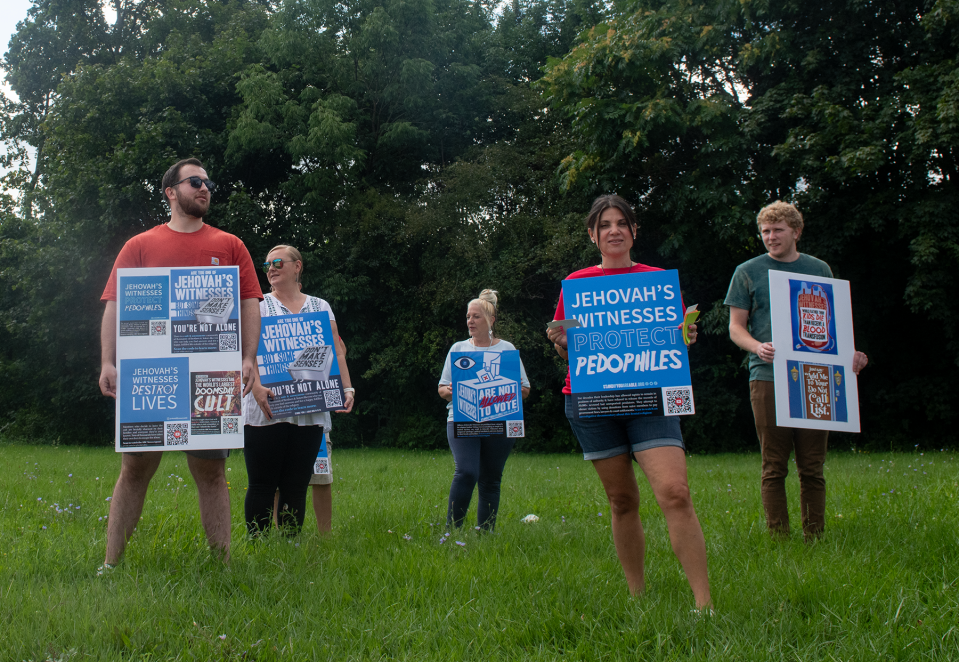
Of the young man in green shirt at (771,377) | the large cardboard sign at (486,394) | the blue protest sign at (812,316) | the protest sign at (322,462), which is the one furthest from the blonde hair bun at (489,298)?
the blue protest sign at (812,316)

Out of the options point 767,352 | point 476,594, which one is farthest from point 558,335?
point 767,352

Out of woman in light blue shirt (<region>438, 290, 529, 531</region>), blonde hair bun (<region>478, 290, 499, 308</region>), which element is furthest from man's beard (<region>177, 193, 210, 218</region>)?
blonde hair bun (<region>478, 290, 499, 308</region>)

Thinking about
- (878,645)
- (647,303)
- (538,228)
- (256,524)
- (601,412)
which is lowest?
(878,645)

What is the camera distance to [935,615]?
3.03 metres

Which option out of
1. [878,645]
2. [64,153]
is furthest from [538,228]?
[878,645]

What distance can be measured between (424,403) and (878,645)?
750 inches

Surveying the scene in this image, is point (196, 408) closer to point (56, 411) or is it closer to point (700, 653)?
point (700, 653)

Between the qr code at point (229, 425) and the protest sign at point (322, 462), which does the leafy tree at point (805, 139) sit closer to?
the protest sign at point (322, 462)

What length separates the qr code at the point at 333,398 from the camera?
4.49 metres

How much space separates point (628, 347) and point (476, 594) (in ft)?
4.50

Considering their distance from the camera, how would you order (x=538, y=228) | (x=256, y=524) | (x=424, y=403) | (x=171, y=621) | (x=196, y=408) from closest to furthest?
1. (x=171, y=621)
2. (x=196, y=408)
3. (x=256, y=524)
4. (x=538, y=228)
5. (x=424, y=403)

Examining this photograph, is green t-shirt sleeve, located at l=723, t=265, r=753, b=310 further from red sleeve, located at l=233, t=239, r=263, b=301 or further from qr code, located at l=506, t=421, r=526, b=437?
red sleeve, located at l=233, t=239, r=263, b=301

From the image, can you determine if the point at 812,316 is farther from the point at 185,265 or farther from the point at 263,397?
the point at 185,265

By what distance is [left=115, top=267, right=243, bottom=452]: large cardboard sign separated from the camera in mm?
3607
